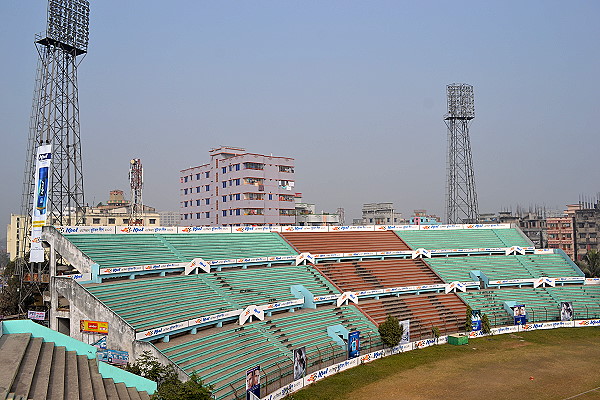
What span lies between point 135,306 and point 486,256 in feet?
140

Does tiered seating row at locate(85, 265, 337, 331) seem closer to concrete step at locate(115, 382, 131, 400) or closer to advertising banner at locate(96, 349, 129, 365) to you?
advertising banner at locate(96, 349, 129, 365)

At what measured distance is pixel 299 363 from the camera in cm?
2989

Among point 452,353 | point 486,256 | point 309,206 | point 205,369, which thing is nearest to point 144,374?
point 205,369

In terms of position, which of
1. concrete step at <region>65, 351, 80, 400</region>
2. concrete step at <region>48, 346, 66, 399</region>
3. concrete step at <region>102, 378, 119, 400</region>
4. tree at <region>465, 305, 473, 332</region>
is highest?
concrete step at <region>48, 346, 66, 399</region>

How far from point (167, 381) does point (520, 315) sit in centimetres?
3624

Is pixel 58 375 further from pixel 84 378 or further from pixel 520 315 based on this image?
pixel 520 315

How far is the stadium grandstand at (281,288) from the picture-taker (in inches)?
1211

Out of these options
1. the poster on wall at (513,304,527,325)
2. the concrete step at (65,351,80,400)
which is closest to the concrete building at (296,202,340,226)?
the poster on wall at (513,304,527,325)

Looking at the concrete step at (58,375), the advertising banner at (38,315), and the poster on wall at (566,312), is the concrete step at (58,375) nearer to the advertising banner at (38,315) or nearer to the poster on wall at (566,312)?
the advertising banner at (38,315)

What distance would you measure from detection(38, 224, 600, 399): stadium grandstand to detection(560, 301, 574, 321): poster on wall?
177cm

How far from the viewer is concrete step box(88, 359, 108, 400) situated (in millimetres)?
19203

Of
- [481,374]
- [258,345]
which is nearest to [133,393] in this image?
[258,345]

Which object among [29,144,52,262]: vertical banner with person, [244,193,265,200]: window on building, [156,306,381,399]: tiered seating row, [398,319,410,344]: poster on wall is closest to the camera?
[156,306,381,399]: tiered seating row

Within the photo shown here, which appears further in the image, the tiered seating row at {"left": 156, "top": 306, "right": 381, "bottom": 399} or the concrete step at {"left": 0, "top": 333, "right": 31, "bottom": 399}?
the tiered seating row at {"left": 156, "top": 306, "right": 381, "bottom": 399}
